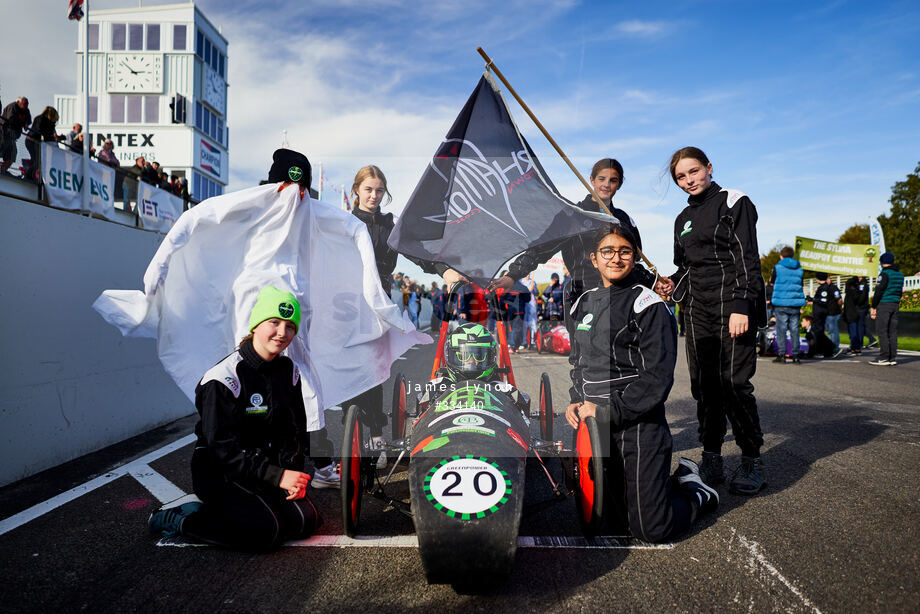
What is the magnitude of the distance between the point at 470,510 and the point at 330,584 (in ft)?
2.38

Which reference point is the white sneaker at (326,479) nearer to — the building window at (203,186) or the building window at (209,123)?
the building window at (203,186)

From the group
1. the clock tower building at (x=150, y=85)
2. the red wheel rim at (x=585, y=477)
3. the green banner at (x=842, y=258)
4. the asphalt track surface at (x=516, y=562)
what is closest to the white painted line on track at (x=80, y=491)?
the asphalt track surface at (x=516, y=562)

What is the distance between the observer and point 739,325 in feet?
11.4

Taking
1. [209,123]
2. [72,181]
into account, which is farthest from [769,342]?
[209,123]

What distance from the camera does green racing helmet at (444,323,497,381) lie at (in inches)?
149

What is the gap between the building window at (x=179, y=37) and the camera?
124ft

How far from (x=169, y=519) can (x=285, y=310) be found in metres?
1.21

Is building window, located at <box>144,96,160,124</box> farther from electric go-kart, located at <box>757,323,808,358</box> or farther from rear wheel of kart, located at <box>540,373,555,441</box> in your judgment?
rear wheel of kart, located at <box>540,373,555,441</box>

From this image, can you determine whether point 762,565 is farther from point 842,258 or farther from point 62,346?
point 842,258

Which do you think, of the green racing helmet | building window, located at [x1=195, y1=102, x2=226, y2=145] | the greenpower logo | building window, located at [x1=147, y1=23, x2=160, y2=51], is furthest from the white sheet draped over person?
building window, located at [x1=147, y1=23, x2=160, y2=51]

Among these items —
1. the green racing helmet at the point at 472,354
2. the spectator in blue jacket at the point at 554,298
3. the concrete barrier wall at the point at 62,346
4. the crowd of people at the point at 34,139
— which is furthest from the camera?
the spectator in blue jacket at the point at 554,298

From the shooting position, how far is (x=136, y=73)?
37.7 m

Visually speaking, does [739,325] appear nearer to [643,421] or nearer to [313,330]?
[643,421]

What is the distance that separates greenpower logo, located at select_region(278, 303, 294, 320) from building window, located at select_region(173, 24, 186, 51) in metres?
42.8
